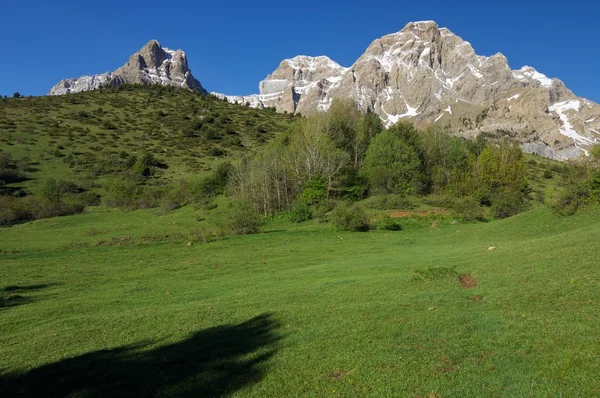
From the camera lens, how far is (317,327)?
11.6 meters

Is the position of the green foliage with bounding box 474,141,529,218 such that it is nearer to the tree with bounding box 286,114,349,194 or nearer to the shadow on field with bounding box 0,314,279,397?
the tree with bounding box 286,114,349,194

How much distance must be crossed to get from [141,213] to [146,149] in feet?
137

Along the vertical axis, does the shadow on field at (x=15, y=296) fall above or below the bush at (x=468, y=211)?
below

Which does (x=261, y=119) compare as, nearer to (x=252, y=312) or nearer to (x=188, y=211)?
(x=188, y=211)

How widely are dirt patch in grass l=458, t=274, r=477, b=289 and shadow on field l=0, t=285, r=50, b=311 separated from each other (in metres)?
20.8

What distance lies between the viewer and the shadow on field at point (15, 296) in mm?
18703

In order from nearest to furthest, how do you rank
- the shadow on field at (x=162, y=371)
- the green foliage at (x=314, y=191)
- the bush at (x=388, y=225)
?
the shadow on field at (x=162, y=371)
the bush at (x=388, y=225)
the green foliage at (x=314, y=191)

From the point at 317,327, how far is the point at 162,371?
4.57 m

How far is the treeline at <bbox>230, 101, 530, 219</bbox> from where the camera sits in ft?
188

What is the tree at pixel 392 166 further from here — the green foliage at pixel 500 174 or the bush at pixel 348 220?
the bush at pixel 348 220

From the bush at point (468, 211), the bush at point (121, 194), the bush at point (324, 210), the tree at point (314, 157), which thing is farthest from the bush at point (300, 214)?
the bush at point (121, 194)

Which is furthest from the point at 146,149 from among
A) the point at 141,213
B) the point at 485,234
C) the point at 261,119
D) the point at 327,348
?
the point at 327,348

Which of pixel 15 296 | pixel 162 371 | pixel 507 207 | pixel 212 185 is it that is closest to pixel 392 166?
pixel 507 207

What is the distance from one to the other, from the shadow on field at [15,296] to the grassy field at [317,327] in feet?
0.57
